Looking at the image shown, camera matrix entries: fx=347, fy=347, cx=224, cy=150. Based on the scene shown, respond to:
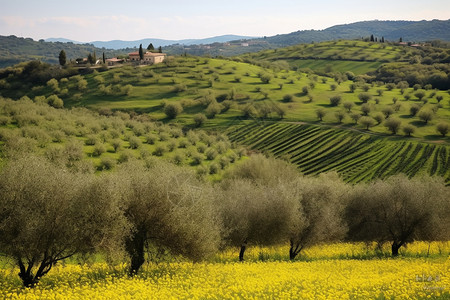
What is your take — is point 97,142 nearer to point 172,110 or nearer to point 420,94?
point 172,110

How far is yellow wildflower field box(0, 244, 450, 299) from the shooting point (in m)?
15.8

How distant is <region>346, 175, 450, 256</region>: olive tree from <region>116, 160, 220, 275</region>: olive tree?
21400 mm

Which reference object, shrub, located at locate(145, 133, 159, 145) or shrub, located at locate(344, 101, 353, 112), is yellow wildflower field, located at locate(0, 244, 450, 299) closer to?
shrub, located at locate(145, 133, 159, 145)

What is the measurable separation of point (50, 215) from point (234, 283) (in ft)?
33.1

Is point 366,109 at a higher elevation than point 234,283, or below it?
higher

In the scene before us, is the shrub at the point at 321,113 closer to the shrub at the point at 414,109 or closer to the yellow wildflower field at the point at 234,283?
the shrub at the point at 414,109

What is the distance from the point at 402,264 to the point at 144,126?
82.6 metres

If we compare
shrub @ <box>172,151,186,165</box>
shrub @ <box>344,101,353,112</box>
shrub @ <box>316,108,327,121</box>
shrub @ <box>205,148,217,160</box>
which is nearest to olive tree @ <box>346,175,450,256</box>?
shrub @ <box>172,151,186,165</box>

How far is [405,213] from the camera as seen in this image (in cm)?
3322

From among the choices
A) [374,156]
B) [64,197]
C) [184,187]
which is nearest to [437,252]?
[184,187]

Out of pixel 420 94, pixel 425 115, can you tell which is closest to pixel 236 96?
pixel 425 115

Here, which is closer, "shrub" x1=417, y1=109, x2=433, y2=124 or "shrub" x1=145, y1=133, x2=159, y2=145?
"shrub" x1=145, y1=133, x2=159, y2=145

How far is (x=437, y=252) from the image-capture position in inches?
1342

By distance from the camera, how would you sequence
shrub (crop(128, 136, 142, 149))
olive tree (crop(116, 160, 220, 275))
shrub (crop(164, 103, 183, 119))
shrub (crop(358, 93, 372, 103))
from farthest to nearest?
shrub (crop(358, 93, 372, 103)) < shrub (crop(164, 103, 183, 119)) < shrub (crop(128, 136, 142, 149)) < olive tree (crop(116, 160, 220, 275))
